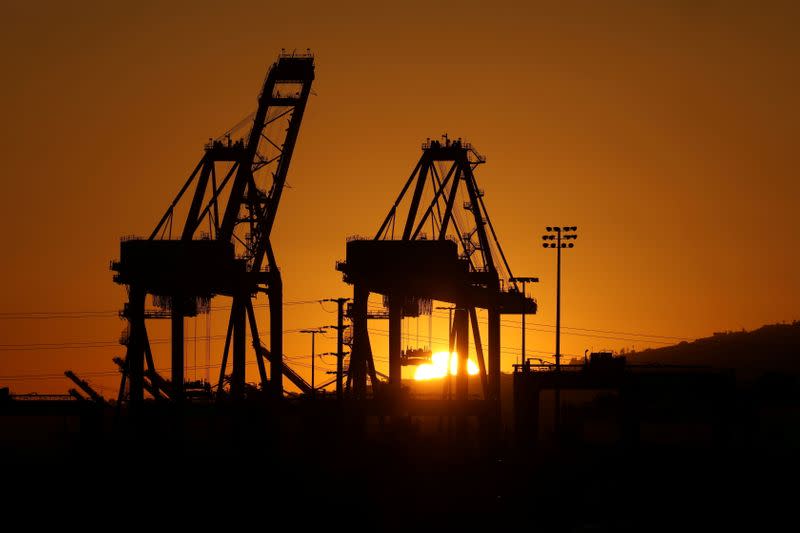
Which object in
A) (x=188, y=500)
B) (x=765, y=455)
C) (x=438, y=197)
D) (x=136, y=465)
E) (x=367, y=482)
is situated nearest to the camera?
(x=188, y=500)

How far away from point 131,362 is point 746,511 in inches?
1874

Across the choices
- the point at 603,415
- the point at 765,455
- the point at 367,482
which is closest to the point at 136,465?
the point at 367,482

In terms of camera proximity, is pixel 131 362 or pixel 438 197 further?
pixel 438 197

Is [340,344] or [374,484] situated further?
[340,344]

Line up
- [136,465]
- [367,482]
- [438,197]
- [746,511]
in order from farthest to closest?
[438,197], [136,465], [367,482], [746,511]

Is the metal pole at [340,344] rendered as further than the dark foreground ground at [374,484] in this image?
Yes

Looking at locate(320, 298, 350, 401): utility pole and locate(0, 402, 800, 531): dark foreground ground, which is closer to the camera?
locate(0, 402, 800, 531): dark foreground ground

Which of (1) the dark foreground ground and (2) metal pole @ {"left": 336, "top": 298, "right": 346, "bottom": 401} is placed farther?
(2) metal pole @ {"left": 336, "top": 298, "right": 346, "bottom": 401}

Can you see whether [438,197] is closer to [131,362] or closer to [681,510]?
[131,362]

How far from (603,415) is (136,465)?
132 ft

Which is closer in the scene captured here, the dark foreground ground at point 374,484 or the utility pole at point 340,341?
the dark foreground ground at point 374,484

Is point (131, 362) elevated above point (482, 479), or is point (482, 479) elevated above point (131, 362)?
point (131, 362)

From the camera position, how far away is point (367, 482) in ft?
215

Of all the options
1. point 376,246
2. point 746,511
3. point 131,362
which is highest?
point 376,246
